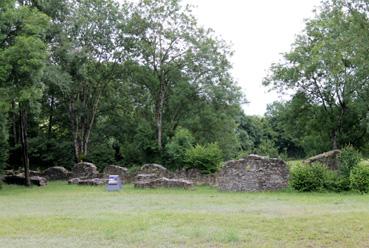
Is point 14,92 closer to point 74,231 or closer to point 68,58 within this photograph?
point 68,58

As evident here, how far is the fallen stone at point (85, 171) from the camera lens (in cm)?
2833

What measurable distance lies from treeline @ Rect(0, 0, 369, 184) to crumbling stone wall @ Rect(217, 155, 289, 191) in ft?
11.1

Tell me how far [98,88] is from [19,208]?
20.7m

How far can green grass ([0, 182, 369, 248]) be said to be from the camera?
8.05 metres

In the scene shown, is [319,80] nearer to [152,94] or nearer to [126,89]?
[152,94]

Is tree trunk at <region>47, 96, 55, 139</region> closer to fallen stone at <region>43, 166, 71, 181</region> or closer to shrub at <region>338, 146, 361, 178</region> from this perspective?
fallen stone at <region>43, 166, 71, 181</region>

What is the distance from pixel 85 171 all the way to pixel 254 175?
12760mm

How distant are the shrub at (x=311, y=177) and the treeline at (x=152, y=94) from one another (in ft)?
18.9

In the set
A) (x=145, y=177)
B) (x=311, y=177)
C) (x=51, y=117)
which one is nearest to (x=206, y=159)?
(x=145, y=177)

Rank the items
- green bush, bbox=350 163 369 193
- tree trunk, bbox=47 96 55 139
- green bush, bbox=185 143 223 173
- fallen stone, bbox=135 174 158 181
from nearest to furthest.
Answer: green bush, bbox=350 163 369 193, green bush, bbox=185 143 223 173, fallen stone, bbox=135 174 158 181, tree trunk, bbox=47 96 55 139

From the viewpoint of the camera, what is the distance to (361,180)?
17.6 meters

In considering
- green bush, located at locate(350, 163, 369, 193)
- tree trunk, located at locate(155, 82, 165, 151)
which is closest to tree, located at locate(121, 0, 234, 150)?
tree trunk, located at locate(155, 82, 165, 151)

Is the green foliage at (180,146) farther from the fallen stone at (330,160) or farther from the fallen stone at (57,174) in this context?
the fallen stone at (330,160)

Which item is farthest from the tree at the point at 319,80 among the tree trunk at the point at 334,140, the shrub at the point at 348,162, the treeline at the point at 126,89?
the shrub at the point at 348,162
